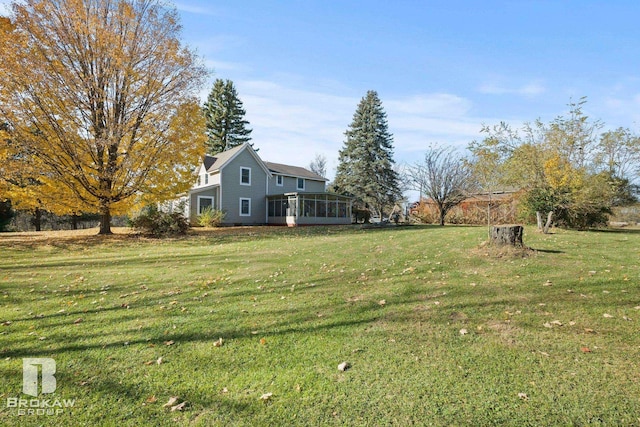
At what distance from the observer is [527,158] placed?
478 inches

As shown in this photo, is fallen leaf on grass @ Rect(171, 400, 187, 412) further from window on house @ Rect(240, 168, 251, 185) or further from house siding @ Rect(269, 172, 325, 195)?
house siding @ Rect(269, 172, 325, 195)

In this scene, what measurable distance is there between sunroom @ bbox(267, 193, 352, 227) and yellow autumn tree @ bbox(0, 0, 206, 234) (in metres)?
10.5

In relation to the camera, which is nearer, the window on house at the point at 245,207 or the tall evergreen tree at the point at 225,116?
the window on house at the point at 245,207

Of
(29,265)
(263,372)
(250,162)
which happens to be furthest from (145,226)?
(263,372)

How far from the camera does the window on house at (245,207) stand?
85.5ft

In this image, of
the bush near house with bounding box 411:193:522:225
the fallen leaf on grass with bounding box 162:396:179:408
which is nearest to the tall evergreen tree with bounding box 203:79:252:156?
the bush near house with bounding box 411:193:522:225

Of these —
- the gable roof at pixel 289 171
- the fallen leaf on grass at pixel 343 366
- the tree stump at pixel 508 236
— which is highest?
the gable roof at pixel 289 171

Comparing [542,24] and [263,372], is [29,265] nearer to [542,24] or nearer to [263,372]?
[263,372]

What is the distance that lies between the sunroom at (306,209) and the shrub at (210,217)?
5.18 meters

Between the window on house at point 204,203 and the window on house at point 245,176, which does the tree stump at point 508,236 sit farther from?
the window on house at point 245,176

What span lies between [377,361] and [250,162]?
25071 mm

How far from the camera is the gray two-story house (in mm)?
24578

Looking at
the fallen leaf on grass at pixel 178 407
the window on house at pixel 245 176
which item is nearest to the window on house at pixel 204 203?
the window on house at pixel 245 176

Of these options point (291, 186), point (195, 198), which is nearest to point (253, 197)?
point (291, 186)
